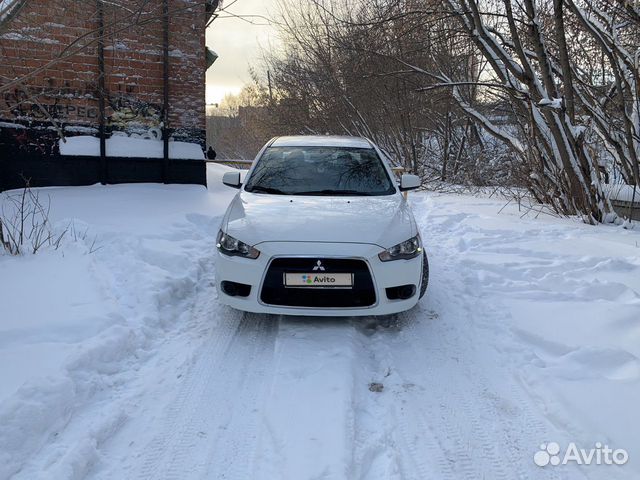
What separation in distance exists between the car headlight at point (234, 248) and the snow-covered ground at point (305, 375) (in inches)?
26.6

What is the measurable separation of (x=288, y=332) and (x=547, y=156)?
7006mm

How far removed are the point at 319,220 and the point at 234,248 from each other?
2.47 feet

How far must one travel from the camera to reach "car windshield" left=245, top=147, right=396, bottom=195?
5152 millimetres

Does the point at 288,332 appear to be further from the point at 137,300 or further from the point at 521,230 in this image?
the point at 521,230

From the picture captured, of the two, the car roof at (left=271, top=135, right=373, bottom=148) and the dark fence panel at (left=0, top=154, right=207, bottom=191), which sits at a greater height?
the car roof at (left=271, top=135, right=373, bottom=148)

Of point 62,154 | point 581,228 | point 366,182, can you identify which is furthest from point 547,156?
point 62,154

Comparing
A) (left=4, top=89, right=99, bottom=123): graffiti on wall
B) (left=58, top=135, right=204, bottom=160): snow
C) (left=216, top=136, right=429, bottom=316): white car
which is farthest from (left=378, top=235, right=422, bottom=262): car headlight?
(left=4, top=89, right=99, bottom=123): graffiti on wall

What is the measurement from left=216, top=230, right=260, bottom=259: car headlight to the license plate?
35 cm

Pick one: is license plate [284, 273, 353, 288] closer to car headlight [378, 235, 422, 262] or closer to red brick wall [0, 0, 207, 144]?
car headlight [378, 235, 422, 262]

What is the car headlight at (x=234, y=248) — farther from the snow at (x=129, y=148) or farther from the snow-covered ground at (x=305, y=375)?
the snow at (x=129, y=148)

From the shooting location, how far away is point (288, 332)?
4.15 m

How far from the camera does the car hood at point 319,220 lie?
13.3 feet

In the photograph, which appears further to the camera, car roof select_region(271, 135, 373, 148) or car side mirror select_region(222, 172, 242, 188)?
car roof select_region(271, 135, 373, 148)

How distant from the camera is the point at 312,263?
12.8 feet
